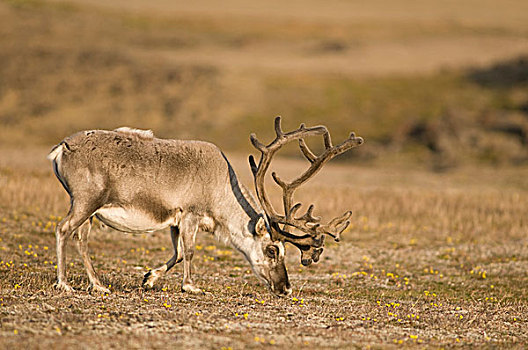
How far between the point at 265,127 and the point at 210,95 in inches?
392

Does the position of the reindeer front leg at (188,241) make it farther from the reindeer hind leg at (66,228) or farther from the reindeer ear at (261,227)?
the reindeer hind leg at (66,228)

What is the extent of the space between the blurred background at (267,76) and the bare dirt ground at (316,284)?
21.6 metres

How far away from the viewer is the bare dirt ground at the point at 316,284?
10312mm

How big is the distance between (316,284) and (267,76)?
58.0 metres

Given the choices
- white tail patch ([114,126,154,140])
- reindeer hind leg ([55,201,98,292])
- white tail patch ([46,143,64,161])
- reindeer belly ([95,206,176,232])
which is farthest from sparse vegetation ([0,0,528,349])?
white tail patch ([114,126,154,140])

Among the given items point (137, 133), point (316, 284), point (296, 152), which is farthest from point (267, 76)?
point (137, 133)

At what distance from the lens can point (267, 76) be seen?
2886 inches

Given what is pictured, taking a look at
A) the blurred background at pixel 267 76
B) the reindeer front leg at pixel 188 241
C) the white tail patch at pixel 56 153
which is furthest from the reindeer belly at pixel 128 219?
the blurred background at pixel 267 76

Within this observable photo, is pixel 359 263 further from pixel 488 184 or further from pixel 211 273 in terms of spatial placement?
pixel 488 184

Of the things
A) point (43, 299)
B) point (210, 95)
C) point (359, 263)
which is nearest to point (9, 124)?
point (210, 95)

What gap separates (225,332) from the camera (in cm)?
1038

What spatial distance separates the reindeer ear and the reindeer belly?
1871 millimetres

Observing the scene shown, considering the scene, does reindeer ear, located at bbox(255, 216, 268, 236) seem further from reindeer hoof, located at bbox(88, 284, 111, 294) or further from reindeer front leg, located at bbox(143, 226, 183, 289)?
reindeer hoof, located at bbox(88, 284, 111, 294)

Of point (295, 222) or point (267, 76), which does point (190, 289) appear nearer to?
point (295, 222)
